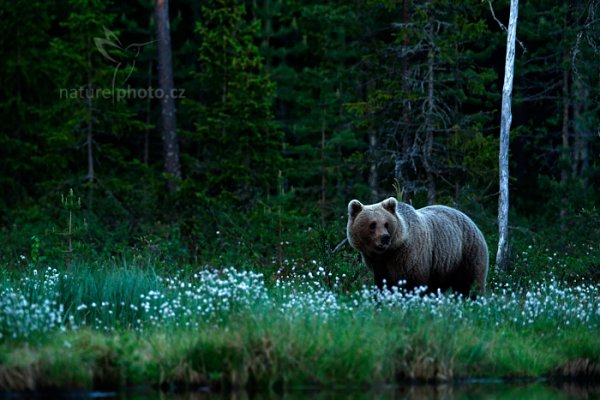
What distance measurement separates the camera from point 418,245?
13.7m

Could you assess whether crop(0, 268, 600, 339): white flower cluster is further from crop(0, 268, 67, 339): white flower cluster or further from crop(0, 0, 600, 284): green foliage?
crop(0, 0, 600, 284): green foliage

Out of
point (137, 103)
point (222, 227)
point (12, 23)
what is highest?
point (12, 23)

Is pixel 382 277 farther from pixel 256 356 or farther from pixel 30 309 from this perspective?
pixel 30 309

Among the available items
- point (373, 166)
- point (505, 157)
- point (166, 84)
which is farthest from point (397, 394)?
point (166, 84)

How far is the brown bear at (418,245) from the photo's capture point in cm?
1349

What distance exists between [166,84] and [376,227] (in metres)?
16.7

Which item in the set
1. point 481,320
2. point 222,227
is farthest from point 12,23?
point 481,320

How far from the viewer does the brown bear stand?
44.3 ft

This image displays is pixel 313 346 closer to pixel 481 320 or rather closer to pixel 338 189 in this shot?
pixel 481 320

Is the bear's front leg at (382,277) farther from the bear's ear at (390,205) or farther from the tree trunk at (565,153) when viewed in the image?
the tree trunk at (565,153)

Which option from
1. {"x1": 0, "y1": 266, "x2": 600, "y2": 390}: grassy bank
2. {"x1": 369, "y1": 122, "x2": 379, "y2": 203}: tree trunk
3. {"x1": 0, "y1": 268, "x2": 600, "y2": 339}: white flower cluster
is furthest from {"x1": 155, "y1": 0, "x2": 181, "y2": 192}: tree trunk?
{"x1": 0, "y1": 266, "x2": 600, "y2": 390}: grassy bank

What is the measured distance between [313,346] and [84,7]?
61.4 ft

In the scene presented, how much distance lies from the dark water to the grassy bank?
168 millimetres

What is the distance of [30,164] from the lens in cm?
3019
